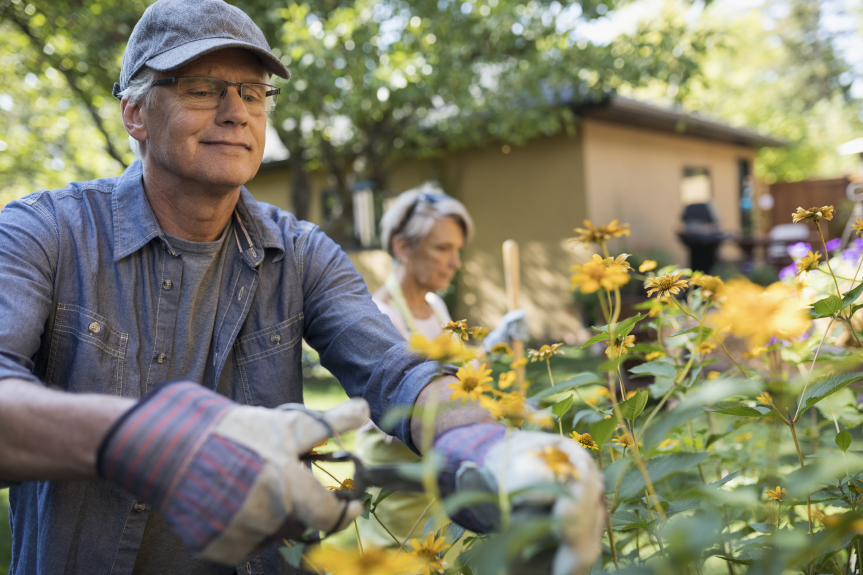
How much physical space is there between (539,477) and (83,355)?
3.40 feet

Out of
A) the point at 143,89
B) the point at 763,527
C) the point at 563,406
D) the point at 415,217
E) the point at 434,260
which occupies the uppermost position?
the point at 143,89

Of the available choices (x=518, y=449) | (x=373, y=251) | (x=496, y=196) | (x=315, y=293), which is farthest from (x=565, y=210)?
(x=518, y=449)

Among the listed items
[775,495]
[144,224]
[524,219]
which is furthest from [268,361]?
[524,219]

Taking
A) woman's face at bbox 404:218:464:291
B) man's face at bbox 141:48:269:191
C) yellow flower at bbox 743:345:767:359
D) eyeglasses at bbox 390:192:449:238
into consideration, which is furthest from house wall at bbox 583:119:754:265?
man's face at bbox 141:48:269:191

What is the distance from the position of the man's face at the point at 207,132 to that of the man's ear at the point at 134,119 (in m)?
0.04

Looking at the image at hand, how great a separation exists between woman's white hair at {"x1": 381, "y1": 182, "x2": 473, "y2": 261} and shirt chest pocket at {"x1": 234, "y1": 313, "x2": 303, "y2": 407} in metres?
1.75

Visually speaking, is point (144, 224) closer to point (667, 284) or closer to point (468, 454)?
point (468, 454)

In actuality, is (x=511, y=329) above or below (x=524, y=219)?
below

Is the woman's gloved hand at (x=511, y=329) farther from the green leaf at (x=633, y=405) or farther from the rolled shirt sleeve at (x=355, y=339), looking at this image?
the green leaf at (x=633, y=405)

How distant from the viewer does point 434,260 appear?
10.5 ft

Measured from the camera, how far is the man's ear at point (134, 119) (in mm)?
1457

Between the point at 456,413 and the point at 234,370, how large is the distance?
2.32ft

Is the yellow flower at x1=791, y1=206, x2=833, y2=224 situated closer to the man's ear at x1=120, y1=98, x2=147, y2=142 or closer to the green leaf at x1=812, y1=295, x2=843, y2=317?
the green leaf at x1=812, y1=295, x2=843, y2=317

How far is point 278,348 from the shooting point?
1490mm
